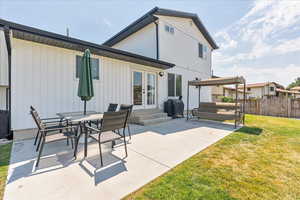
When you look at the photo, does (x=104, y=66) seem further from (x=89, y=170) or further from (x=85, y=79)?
(x=89, y=170)

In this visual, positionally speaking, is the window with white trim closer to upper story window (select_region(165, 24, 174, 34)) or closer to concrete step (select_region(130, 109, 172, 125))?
concrete step (select_region(130, 109, 172, 125))

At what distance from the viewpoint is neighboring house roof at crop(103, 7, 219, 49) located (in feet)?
26.4

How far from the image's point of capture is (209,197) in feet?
5.77

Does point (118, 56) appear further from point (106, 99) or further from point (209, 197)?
point (209, 197)

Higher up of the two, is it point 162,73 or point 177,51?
point 177,51

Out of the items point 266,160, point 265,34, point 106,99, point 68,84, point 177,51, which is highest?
point 265,34

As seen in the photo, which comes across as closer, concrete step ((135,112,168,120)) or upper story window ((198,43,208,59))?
concrete step ((135,112,168,120))

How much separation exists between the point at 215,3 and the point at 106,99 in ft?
28.7

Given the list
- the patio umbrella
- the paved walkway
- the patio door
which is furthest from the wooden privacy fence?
the patio umbrella

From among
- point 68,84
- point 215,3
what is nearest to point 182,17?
point 215,3

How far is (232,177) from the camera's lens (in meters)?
2.23

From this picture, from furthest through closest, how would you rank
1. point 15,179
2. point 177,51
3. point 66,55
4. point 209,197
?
point 177,51 → point 66,55 → point 15,179 → point 209,197

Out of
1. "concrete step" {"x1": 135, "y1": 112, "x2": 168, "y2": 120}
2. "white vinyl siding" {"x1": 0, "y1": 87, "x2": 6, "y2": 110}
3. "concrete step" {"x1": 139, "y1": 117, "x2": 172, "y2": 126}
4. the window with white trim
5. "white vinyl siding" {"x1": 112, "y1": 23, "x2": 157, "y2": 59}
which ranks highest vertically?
"white vinyl siding" {"x1": 112, "y1": 23, "x2": 157, "y2": 59}

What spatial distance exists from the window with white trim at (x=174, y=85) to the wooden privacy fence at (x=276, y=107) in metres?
7.24
